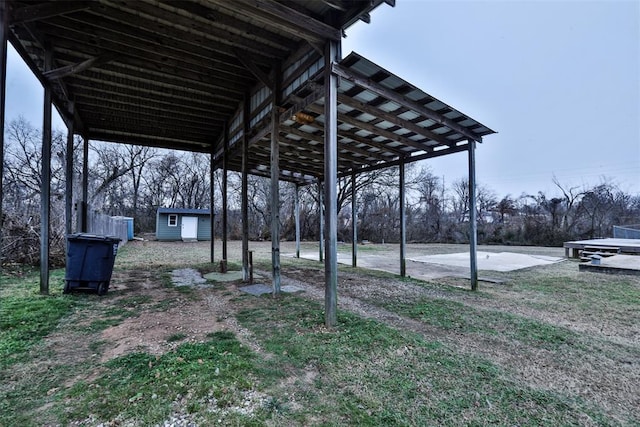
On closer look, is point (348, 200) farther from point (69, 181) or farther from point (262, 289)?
point (69, 181)

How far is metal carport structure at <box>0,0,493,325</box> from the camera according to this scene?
3312 mm

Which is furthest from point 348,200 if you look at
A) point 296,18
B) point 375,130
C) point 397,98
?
point 296,18

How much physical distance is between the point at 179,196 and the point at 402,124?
26.1 meters

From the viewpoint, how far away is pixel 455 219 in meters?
→ 23.2

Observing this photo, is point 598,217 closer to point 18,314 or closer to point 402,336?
point 402,336

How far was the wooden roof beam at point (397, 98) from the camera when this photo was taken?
348 centimetres

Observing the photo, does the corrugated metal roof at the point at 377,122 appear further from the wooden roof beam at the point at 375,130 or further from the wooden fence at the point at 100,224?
the wooden fence at the point at 100,224

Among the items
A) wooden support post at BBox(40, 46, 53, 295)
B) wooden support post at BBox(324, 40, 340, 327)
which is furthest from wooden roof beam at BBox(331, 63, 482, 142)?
wooden support post at BBox(40, 46, 53, 295)

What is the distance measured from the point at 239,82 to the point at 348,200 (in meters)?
16.4

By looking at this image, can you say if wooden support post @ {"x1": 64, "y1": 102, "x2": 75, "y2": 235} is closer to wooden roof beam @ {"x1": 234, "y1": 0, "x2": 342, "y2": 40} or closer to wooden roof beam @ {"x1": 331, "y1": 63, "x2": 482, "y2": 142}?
wooden roof beam @ {"x1": 234, "y1": 0, "x2": 342, "y2": 40}

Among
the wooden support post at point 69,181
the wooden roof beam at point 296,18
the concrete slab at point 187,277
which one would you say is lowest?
the concrete slab at point 187,277

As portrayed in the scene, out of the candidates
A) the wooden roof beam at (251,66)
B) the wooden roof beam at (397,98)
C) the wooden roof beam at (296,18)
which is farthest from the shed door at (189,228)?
the wooden roof beam at (296,18)

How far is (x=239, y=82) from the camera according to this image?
552cm

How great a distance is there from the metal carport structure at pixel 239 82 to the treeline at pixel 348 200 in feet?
33.3
